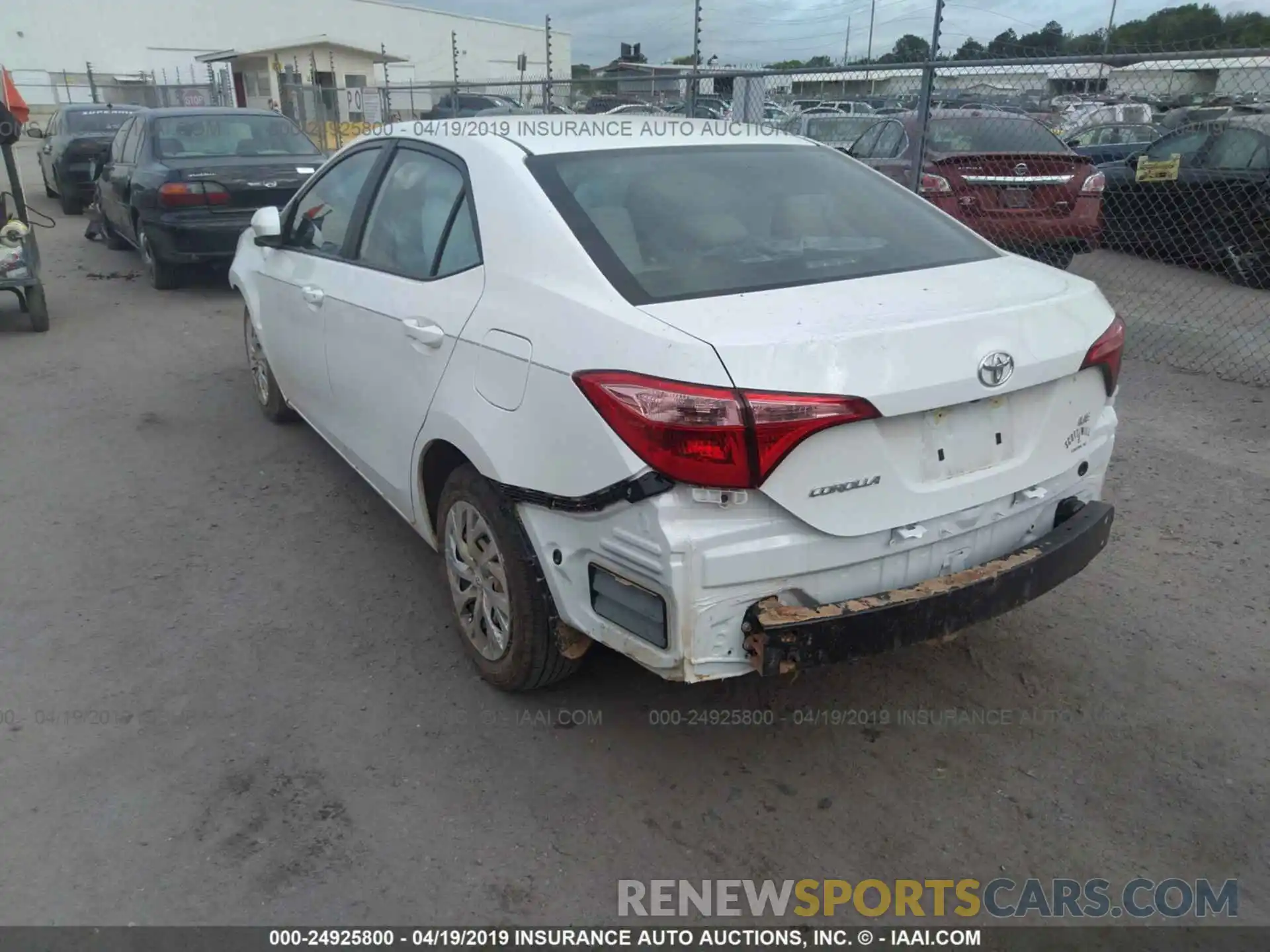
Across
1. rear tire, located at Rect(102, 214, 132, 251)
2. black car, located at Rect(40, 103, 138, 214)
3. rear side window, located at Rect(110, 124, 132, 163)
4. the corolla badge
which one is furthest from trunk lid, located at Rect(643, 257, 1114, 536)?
black car, located at Rect(40, 103, 138, 214)

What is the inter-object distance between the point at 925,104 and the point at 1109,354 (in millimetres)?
5426

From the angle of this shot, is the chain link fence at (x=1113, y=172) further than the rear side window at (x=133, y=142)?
No

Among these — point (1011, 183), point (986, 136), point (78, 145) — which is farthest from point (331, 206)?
point (78, 145)

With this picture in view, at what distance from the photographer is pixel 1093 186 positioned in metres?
8.50

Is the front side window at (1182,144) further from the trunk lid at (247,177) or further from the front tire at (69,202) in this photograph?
the front tire at (69,202)

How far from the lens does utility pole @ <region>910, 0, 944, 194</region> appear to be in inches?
287

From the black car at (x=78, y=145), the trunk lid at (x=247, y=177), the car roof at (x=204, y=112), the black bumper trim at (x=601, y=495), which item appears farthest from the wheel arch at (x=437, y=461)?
the black car at (x=78, y=145)

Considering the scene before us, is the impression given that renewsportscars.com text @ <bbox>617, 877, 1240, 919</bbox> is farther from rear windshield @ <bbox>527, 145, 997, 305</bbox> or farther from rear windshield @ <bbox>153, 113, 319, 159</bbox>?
rear windshield @ <bbox>153, 113, 319, 159</bbox>

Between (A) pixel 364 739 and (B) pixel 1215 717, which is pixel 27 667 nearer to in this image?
(A) pixel 364 739

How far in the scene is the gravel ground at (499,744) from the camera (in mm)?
2527

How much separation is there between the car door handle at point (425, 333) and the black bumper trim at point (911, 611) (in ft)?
4.53

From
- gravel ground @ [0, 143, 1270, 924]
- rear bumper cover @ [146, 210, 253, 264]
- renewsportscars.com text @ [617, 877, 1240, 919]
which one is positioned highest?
rear bumper cover @ [146, 210, 253, 264]

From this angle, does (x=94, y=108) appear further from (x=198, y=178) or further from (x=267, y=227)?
(x=267, y=227)

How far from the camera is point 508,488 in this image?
2.72m
